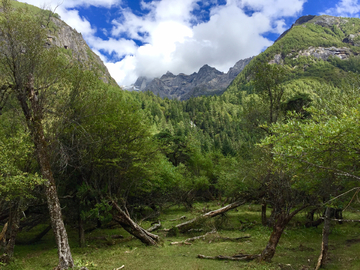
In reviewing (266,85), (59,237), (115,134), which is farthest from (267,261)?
(266,85)

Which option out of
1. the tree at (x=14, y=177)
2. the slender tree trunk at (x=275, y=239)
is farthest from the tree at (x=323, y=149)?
the tree at (x=14, y=177)

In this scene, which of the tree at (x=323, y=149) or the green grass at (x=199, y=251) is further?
the green grass at (x=199, y=251)

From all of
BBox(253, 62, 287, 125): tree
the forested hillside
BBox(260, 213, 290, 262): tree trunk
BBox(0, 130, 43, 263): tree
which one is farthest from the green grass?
BBox(253, 62, 287, 125): tree

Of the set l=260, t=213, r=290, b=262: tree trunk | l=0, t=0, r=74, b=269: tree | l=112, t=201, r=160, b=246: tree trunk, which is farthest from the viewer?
l=112, t=201, r=160, b=246: tree trunk

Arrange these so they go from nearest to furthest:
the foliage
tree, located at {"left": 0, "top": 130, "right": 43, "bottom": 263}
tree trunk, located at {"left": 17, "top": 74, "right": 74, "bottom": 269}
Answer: the foliage → tree, located at {"left": 0, "top": 130, "right": 43, "bottom": 263} → tree trunk, located at {"left": 17, "top": 74, "right": 74, "bottom": 269}

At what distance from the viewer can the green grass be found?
12.4 meters

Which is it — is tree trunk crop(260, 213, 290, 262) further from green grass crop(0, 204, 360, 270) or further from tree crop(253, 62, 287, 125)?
tree crop(253, 62, 287, 125)

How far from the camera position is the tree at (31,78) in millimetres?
11109

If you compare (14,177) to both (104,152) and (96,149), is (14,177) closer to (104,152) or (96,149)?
(96,149)

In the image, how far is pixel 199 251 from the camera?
15.4m

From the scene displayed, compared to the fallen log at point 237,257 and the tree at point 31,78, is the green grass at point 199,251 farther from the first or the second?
the tree at point 31,78

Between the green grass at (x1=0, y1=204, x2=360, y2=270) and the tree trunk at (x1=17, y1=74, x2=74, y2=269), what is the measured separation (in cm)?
149

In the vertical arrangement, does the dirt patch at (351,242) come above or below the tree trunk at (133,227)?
below

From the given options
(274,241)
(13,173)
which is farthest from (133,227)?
(274,241)
